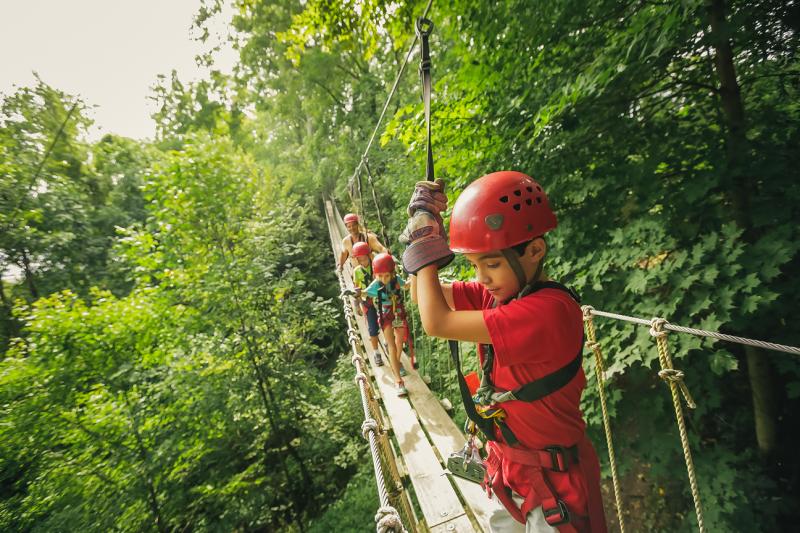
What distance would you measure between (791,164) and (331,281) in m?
11.4

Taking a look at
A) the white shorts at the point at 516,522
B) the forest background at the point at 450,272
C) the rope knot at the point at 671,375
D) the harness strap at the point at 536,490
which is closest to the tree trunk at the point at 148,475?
the forest background at the point at 450,272

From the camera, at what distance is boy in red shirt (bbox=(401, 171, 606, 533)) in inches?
35.0

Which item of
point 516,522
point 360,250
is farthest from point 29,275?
point 516,522

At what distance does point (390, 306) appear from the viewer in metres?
3.31

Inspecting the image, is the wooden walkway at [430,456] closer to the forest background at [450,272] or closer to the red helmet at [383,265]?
the forest background at [450,272]

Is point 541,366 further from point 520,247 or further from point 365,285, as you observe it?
point 365,285

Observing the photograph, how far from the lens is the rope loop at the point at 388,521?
3.37 ft

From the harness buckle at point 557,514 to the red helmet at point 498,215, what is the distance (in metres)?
0.72

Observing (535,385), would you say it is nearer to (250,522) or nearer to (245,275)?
(245,275)

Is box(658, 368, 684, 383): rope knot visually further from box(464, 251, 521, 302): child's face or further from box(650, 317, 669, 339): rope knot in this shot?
box(464, 251, 521, 302): child's face

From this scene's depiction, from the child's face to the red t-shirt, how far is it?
0.26 ft

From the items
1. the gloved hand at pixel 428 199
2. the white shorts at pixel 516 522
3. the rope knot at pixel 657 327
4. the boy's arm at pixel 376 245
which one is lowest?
the white shorts at pixel 516 522

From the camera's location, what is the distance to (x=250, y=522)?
5.31 meters

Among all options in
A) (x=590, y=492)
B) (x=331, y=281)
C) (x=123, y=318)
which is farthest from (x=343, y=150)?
(x=590, y=492)
